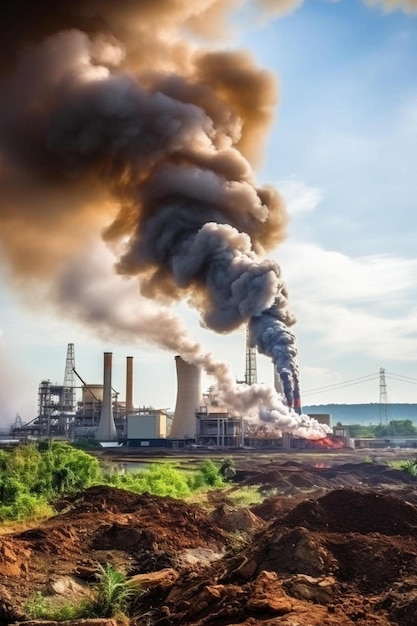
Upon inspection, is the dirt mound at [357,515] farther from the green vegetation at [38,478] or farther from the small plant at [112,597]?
the green vegetation at [38,478]

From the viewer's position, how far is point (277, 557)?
16062 millimetres

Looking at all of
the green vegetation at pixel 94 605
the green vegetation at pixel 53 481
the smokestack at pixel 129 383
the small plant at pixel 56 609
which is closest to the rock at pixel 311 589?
the green vegetation at pixel 94 605

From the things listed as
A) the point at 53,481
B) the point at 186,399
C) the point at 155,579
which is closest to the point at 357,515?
the point at 155,579

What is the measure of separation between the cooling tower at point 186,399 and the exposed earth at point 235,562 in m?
71.0

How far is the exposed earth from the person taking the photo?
511 inches

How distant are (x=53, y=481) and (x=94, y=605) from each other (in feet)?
60.7

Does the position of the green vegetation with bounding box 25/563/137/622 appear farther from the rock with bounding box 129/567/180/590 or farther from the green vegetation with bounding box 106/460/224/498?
the green vegetation with bounding box 106/460/224/498

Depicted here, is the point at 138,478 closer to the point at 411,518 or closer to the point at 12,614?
the point at 411,518

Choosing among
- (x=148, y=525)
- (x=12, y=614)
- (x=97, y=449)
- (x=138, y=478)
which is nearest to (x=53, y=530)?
(x=148, y=525)

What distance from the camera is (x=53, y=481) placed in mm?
32719

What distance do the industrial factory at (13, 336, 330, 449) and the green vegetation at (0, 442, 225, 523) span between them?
179 feet

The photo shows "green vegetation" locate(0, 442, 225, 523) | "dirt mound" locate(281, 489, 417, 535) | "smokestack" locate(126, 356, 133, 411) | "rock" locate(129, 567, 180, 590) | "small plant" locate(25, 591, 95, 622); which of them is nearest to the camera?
"small plant" locate(25, 591, 95, 622)

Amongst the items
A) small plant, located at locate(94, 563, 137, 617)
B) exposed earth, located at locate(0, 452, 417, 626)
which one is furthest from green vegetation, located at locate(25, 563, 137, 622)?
exposed earth, located at locate(0, 452, 417, 626)

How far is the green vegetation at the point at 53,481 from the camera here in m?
27.5
